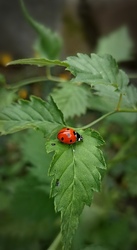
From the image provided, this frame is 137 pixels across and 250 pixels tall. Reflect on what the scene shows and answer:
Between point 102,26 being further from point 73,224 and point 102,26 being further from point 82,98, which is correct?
point 73,224

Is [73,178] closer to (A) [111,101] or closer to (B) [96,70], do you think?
(B) [96,70]

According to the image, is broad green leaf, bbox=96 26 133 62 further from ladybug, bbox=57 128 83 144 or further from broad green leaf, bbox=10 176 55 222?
ladybug, bbox=57 128 83 144

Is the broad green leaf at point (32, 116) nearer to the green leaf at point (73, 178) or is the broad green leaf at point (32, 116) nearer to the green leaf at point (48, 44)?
the green leaf at point (73, 178)

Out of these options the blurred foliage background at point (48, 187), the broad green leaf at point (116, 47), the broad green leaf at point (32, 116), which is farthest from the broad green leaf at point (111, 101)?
the broad green leaf at point (116, 47)

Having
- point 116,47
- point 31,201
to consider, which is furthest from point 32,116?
point 116,47

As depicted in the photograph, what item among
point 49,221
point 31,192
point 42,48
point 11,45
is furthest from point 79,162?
point 11,45

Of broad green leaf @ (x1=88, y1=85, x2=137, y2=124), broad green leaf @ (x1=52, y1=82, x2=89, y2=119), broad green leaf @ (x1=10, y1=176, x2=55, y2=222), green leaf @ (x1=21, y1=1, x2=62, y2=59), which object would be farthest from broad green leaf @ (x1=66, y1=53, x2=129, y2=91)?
broad green leaf @ (x1=10, y1=176, x2=55, y2=222)

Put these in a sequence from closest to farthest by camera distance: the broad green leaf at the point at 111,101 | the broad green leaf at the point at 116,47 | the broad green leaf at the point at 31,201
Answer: the broad green leaf at the point at 111,101
the broad green leaf at the point at 31,201
the broad green leaf at the point at 116,47
